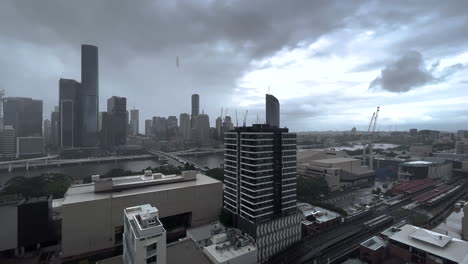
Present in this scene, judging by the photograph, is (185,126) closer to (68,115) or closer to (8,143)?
(68,115)

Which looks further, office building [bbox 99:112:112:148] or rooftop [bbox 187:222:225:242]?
office building [bbox 99:112:112:148]

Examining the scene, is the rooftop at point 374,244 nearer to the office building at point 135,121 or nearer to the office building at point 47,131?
the office building at point 47,131

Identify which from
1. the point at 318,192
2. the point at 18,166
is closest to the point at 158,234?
the point at 318,192

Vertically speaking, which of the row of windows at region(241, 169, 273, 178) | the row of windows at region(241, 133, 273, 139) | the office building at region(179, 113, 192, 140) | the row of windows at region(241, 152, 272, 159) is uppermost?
the office building at region(179, 113, 192, 140)

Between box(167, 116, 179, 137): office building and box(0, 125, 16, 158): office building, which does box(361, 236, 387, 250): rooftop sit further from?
box(167, 116, 179, 137): office building

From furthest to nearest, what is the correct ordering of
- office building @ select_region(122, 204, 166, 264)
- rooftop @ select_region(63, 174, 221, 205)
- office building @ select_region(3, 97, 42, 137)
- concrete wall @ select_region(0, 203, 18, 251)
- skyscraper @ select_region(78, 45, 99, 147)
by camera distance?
skyscraper @ select_region(78, 45, 99, 147) → office building @ select_region(3, 97, 42, 137) → rooftop @ select_region(63, 174, 221, 205) → concrete wall @ select_region(0, 203, 18, 251) → office building @ select_region(122, 204, 166, 264)

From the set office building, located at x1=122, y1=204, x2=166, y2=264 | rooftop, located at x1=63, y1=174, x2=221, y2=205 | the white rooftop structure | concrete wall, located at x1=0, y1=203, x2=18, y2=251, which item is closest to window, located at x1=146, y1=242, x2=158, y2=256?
office building, located at x1=122, y1=204, x2=166, y2=264
